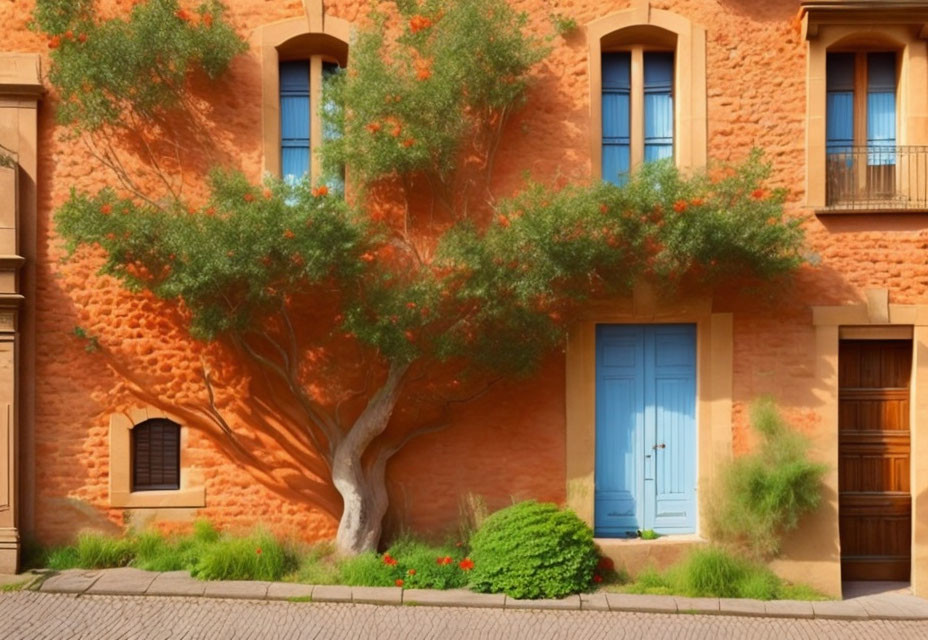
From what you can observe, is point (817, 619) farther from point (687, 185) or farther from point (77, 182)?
point (77, 182)

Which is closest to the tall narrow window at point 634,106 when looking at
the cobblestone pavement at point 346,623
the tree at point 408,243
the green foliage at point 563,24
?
the green foliage at point 563,24

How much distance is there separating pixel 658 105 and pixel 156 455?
6.30m

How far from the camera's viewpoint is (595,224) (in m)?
7.46

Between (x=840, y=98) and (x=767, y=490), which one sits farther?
(x=840, y=98)

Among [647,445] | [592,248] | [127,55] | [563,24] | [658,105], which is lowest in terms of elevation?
[647,445]

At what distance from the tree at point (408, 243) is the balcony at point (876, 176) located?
0.88 meters

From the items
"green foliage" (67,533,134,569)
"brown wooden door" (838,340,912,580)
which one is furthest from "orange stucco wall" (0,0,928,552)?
"brown wooden door" (838,340,912,580)

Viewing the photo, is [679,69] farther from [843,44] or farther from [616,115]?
[843,44]

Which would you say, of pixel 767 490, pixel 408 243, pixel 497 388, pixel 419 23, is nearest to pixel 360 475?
pixel 497 388

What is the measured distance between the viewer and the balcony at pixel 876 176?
8414 mm

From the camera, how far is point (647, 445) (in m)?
8.54

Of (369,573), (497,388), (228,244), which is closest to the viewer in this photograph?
→ (228,244)

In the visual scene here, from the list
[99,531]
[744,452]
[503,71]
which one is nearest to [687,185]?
[503,71]

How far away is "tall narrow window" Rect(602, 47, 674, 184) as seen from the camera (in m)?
8.69
